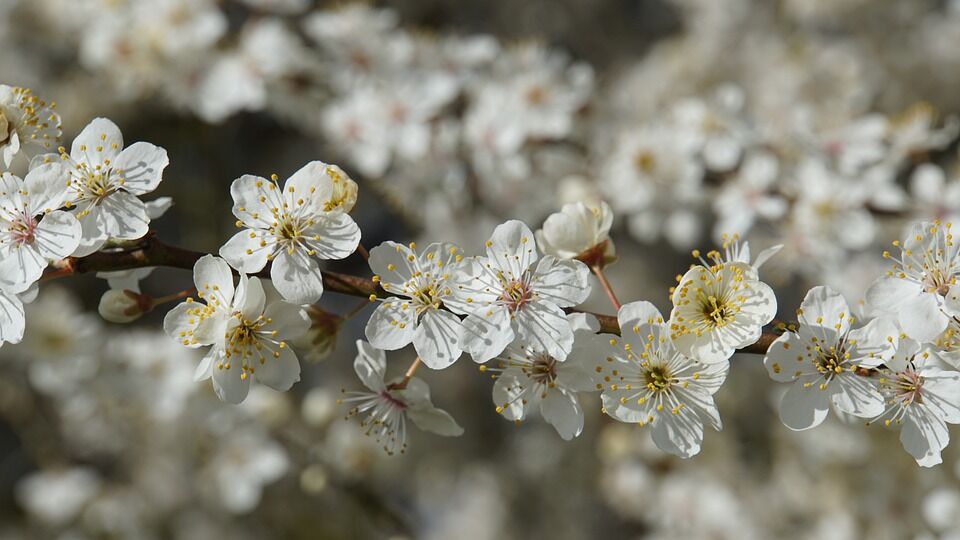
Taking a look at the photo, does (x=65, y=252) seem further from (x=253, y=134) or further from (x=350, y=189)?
(x=253, y=134)

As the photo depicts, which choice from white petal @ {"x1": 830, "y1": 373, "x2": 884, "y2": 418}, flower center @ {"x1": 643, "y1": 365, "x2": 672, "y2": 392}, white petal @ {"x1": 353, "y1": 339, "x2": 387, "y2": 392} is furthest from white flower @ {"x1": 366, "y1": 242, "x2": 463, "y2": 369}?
white petal @ {"x1": 830, "y1": 373, "x2": 884, "y2": 418}

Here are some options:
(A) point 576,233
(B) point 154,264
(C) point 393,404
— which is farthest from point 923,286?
(B) point 154,264

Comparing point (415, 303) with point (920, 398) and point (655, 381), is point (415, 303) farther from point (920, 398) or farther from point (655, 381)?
point (920, 398)

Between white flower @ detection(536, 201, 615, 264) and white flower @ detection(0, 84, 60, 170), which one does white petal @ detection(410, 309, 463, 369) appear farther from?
white flower @ detection(0, 84, 60, 170)

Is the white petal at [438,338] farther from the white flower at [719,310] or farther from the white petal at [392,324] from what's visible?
the white flower at [719,310]

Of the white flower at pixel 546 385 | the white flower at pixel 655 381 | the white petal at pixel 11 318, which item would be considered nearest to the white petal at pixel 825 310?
the white flower at pixel 655 381

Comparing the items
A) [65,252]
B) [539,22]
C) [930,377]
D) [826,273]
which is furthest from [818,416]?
[539,22]
